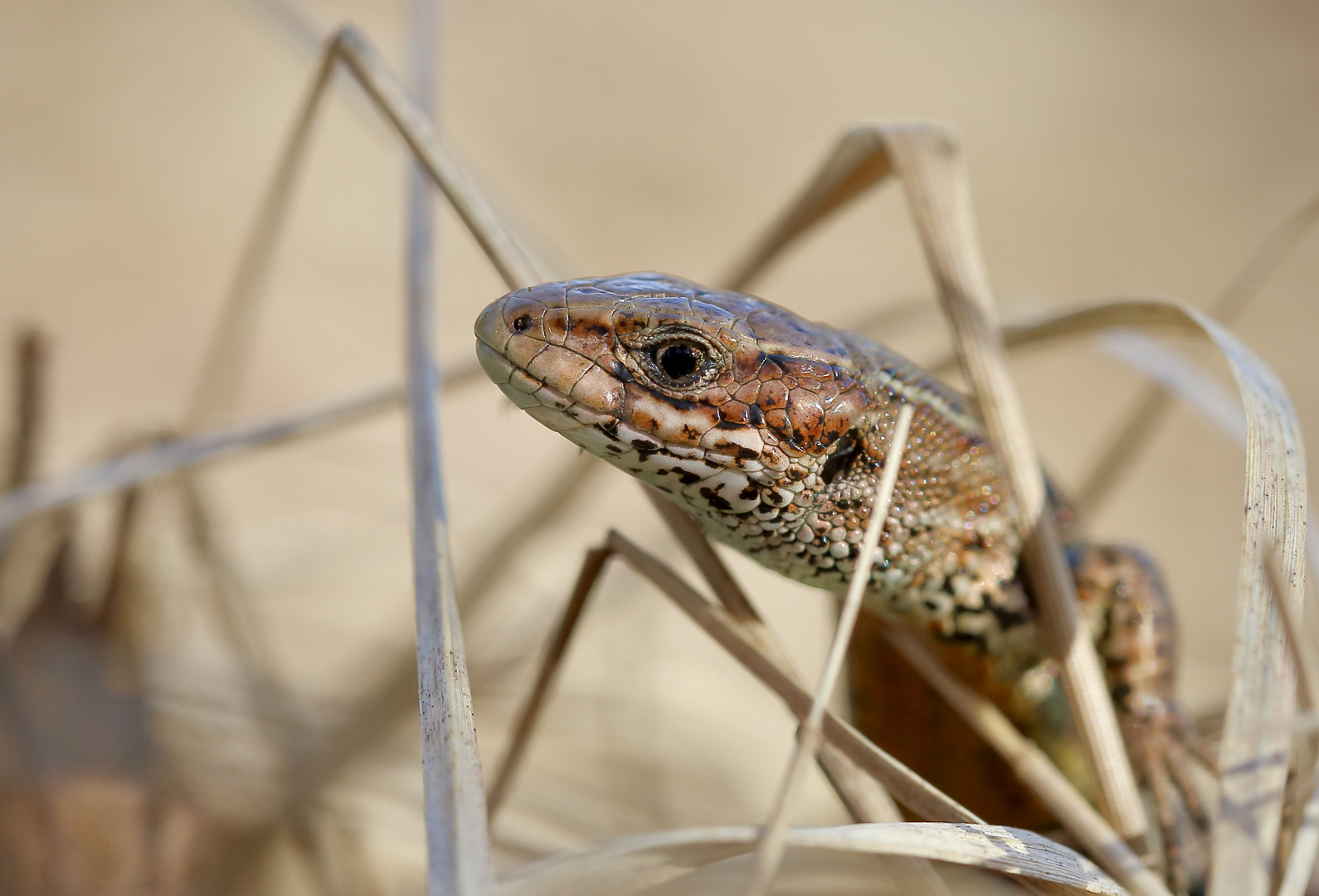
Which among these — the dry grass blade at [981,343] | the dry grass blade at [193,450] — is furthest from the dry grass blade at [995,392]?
the dry grass blade at [193,450]

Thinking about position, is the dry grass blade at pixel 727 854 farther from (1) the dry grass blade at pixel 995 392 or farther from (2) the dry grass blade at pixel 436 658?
(1) the dry grass blade at pixel 995 392

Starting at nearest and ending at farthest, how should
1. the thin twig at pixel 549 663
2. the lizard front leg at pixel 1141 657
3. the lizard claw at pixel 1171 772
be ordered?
the thin twig at pixel 549 663, the lizard claw at pixel 1171 772, the lizard front leg at pixel 1141 657

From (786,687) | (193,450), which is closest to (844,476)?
(786,687)

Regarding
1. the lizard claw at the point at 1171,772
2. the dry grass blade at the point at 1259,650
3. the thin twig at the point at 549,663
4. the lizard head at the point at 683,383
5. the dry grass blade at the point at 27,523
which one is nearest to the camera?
the dry grass blade at the point at 1259,650

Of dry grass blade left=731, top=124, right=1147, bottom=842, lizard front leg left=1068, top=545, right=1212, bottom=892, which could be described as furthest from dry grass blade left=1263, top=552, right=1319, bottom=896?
lizard front leg left=1068, top=545, right=1212, bottom=892

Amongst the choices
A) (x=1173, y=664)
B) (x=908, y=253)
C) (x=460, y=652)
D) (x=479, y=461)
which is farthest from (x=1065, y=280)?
(x=460, y=652)

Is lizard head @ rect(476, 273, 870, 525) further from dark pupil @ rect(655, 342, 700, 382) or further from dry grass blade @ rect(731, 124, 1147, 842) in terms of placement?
dry grass blade @ rect(731, 124, 1147, 842)
